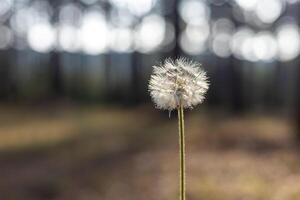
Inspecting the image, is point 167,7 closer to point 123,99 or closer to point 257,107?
point 123,99

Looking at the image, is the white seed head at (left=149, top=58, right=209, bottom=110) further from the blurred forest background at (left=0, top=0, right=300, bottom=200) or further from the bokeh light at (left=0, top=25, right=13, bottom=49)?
the bokeh light at (left=0, top=25, right=13, bottom=49)

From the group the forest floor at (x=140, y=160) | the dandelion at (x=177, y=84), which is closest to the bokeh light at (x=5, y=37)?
the forest floor at (x=140, y=160)

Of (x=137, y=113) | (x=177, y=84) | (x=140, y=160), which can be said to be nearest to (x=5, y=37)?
(x=137, y=113)

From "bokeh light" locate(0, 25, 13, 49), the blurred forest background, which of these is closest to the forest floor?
the blurred forest background

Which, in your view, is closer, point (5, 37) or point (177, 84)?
point (177, 84)

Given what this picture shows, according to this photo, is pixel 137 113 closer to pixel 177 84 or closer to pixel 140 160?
pixel 140 160

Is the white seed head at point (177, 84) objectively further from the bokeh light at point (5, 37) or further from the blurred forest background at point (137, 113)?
the bokeh light at point (5, 37)

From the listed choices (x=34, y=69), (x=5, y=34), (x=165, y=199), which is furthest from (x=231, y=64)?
(x=165, y=199)
